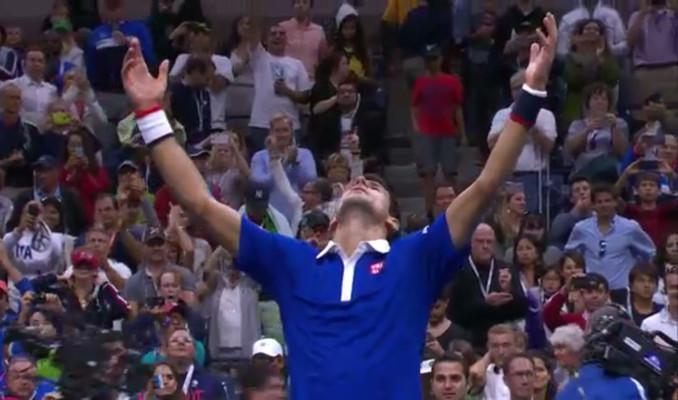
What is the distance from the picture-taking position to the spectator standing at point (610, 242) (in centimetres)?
1466

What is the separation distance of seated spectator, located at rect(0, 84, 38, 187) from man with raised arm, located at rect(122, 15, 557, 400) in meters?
10.9

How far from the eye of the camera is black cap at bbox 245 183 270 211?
1486 cm

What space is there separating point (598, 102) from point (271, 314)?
14.7ft

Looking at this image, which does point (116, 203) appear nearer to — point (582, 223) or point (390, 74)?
point (582, 223)

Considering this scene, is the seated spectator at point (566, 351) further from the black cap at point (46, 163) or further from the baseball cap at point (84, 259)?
the black cap at point (46, 163)

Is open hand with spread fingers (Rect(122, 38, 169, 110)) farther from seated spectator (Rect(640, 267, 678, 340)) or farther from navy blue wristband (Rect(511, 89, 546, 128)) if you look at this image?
seated spectator (Rect(640, 267, 678, 340))

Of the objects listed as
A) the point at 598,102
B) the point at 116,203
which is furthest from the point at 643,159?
the point at 116,203

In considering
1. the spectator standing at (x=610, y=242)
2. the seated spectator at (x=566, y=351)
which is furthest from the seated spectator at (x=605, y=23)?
the seated spectator at (x=566, y=351)

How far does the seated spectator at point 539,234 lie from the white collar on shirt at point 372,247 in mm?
8168

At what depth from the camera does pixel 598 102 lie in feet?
56.4

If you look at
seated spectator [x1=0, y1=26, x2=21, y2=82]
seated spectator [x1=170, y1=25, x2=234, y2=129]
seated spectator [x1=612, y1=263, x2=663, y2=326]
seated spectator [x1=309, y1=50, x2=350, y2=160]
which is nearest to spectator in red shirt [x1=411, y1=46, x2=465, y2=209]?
seated spectator [x1=309, y1=50, x2=350, y2=160]

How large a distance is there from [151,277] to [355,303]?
26.0 ft

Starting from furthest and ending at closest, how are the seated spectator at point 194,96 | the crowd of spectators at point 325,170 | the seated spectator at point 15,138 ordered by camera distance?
the seated spectator at point 194,96 → the seated spectator at point 15,138 → the crowd of spectators at point 325,170

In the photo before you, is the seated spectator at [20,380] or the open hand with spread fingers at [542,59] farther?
the seated spectator at [20,380]
